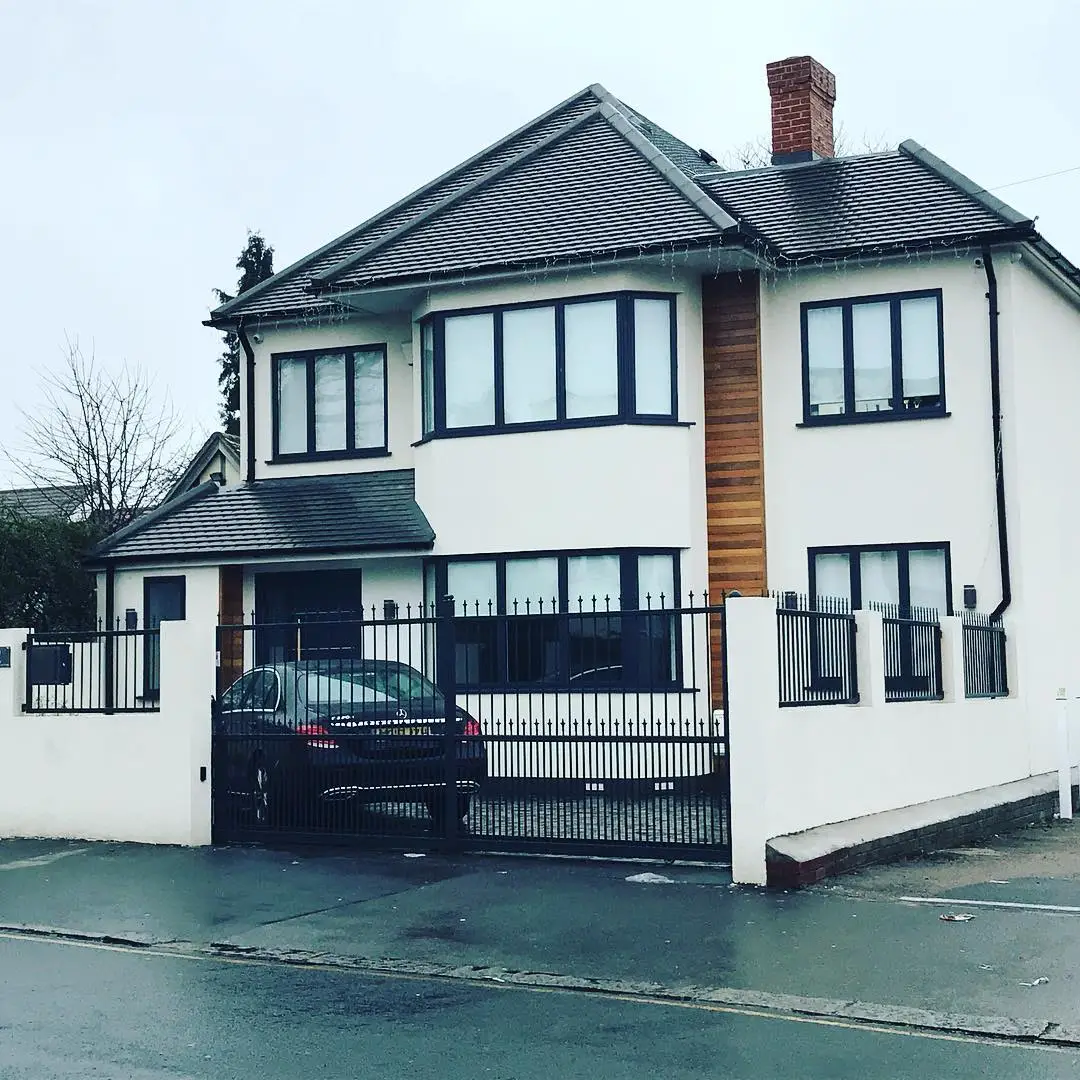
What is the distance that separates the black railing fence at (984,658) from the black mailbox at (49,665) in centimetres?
923

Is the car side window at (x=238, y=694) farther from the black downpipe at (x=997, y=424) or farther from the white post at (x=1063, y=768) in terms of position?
the black downpipe at (x=997, y=424)

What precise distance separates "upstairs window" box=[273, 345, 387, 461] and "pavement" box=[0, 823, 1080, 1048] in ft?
31.4

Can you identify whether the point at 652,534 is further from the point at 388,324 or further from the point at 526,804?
the point at 526,804

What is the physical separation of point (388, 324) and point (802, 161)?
673cm

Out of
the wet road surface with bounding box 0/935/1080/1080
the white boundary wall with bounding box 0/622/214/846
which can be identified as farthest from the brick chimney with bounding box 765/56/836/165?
the wet road surface with bounding box 0/935/1080/1080

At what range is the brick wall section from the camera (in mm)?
11758

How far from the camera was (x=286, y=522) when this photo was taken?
2188 centimetres

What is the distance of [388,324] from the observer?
74.4 feet

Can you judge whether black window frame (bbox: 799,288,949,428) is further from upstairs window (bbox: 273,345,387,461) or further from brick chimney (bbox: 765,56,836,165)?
upstairs window (bbox: 273,345,387,461)

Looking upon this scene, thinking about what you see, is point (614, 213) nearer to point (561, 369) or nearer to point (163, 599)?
point (561, 369)

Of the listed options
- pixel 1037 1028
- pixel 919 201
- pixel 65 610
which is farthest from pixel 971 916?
pixel 65 610

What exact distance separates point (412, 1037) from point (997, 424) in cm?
1378

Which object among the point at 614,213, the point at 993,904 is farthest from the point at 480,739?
the point at 614,213

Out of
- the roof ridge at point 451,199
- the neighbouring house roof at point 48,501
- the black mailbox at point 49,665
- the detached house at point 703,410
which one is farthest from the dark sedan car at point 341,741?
the neighbouring house roof at point 48,501
